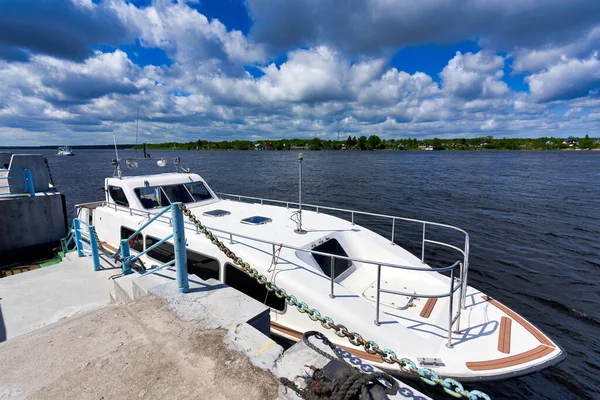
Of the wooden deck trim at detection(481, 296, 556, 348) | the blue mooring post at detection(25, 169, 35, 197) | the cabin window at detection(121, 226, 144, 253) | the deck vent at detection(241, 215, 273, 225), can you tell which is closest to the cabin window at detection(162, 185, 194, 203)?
the cabin window at detection(121, 226, 144, 253)

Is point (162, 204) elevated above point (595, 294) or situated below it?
above

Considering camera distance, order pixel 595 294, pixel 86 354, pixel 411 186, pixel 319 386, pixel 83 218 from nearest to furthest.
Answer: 1. pixel 319 386
2. pixel 86 354
3. pixel 595 294
4. pixel 83 218
5. pixel 411 186

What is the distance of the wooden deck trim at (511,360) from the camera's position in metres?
3.84

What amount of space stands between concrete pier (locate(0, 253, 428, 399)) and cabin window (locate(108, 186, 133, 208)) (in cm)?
564

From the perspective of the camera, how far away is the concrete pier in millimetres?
2281

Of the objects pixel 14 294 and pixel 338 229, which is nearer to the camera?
pixel 14 294

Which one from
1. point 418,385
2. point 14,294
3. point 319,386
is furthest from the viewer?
point 14,294

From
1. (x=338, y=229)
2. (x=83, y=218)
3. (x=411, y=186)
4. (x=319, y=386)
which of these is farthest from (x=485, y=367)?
(x=411, y=186)

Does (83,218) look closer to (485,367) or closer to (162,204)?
(162,204)

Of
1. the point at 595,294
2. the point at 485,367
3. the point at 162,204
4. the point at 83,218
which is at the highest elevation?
the point at 162,204

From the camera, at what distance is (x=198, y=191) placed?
948 centimetres

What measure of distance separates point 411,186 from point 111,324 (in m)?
26.9

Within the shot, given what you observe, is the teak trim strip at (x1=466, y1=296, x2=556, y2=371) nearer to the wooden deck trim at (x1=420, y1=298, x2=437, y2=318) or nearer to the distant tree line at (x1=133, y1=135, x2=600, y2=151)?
the wooden deck trim at (x1=420, y1=298, x2=437, y2=318)

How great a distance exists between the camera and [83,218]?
1025cm
